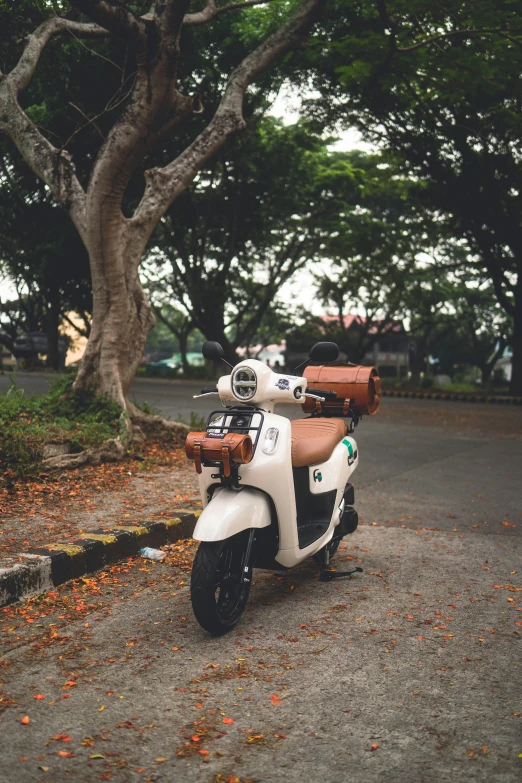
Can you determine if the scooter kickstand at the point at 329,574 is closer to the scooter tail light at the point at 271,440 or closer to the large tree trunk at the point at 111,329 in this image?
the scooter tail light at the point at 271,440

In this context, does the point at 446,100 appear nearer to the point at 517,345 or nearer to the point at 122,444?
the point at 517,345

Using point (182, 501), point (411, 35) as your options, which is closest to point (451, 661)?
point (182, 501)

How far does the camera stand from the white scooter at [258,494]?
4.12 m

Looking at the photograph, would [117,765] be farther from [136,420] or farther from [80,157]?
[80,157]

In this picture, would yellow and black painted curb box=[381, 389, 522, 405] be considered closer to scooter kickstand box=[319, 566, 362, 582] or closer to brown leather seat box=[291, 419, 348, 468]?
brown leather seat box=[291, 419, 348, 468]

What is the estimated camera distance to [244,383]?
453 cm

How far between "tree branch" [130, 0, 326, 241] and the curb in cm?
498

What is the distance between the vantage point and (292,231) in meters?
28.8

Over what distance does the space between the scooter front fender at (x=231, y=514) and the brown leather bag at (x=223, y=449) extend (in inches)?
7.3

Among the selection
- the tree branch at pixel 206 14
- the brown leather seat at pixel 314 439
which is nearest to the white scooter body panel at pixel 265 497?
the brown leather seat at pixel 314 439

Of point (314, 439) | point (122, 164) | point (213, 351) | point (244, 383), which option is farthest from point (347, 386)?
point (122, 164)

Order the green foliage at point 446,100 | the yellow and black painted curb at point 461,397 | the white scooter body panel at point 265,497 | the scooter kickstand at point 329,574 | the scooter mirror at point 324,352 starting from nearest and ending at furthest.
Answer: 1. the white scooter body panel at point 265,497
2. the scooter mirror at point 324,352
3. the scooter kickstand at point 329,574
4. the green foliage at point 446,100
5. the yellow and black painted curb at point 461,397

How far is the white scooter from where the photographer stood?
13.5ft

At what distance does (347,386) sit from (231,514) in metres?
1.80
